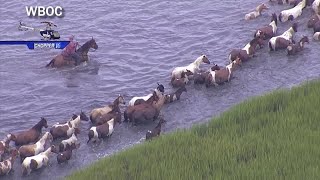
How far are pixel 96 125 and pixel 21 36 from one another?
29.7 feet

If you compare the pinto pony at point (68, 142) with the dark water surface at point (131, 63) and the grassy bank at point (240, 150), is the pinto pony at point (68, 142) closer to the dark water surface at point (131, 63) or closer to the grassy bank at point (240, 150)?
the dark water surface at point (131, 63)

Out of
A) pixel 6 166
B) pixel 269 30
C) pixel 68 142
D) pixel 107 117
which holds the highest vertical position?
pixel 269 30

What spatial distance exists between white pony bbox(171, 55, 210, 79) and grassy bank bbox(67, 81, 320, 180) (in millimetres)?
6647

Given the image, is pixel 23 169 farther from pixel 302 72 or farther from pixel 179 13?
pixel 179 13

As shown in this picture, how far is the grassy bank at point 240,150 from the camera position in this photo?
11.3 metres

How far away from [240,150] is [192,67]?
943cm

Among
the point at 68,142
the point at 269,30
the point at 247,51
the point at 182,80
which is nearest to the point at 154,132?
the point at 68,142

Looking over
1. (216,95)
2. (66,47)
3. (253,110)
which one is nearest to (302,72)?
(216,95)

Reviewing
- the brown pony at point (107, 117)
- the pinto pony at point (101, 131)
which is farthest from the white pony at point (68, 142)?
the brown pony at point (107, 117)

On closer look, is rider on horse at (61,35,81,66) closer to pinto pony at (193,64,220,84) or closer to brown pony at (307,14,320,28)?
pinto pony at (193,64,220,84)

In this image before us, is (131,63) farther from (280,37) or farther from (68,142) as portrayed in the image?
(68,142)

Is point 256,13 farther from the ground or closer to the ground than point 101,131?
farther from the ground

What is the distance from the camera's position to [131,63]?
22.8 metres

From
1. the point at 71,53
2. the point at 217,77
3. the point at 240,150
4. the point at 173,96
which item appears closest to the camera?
the point at 240,150
